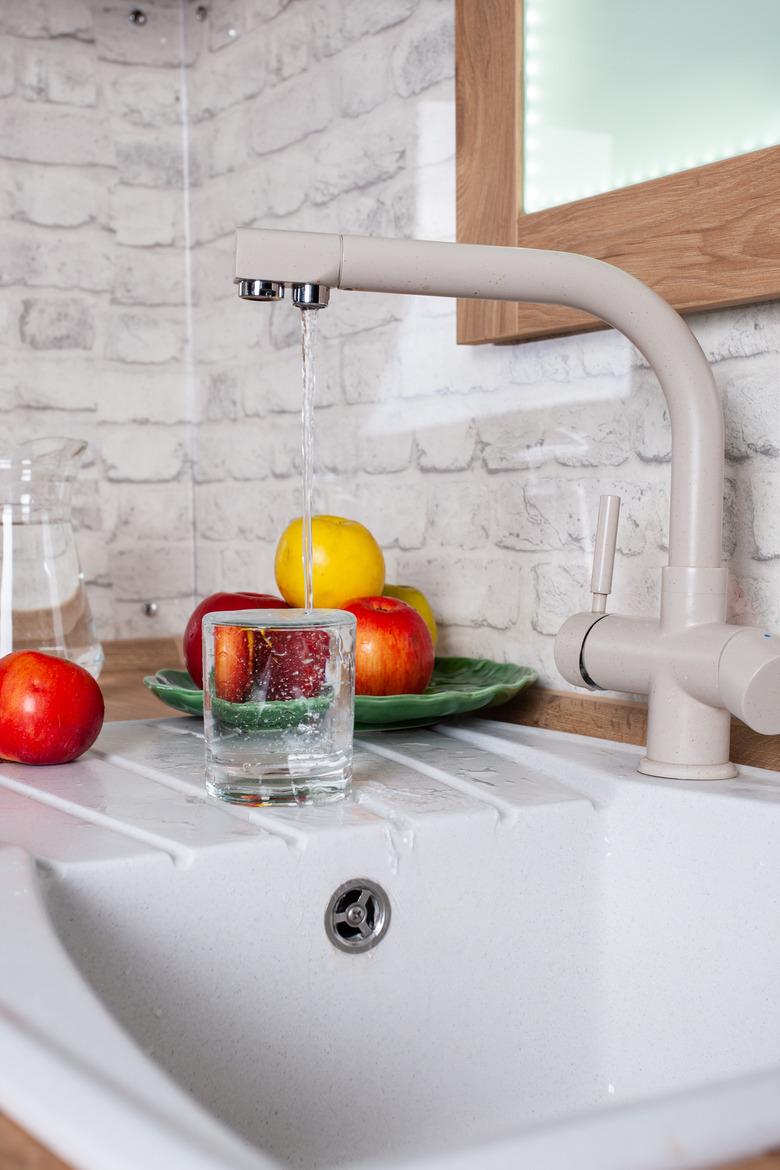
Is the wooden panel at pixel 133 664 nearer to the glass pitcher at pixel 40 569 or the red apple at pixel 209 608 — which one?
the glass pitcher at pixel 40 569

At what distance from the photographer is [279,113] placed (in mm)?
1528

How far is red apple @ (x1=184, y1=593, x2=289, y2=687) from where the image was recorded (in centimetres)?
107

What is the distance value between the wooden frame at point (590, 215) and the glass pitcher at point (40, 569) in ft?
1.37

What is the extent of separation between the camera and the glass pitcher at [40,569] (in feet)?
3.97

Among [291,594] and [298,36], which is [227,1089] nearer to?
[291,594]

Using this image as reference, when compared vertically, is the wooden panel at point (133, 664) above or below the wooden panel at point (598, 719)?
below

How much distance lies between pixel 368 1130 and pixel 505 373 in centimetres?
66

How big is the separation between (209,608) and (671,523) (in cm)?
41

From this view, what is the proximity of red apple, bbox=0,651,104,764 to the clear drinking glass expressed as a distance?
129 millimetres

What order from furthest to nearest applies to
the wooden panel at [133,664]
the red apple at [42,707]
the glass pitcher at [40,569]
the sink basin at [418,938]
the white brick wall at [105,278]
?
the white brick wall at [105,278] < the wooden panel at [133,664] < the glass pitcher at [40,569] < the red apple at [42,707] < the sink basin at [418,938]

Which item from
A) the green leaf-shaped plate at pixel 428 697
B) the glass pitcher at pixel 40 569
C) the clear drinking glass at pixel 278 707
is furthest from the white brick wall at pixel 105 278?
the clear drinking glass at pixel 278 707

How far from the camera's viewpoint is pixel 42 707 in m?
0.90

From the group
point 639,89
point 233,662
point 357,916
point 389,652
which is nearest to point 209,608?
point 389,652

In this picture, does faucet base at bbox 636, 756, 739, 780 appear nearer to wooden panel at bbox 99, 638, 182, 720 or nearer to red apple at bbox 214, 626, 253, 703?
red apple at bbox 214, 626, 253, 703
